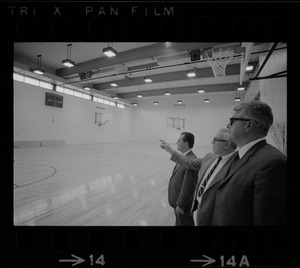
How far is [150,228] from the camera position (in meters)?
0.97

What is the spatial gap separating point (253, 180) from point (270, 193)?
0.10 metres

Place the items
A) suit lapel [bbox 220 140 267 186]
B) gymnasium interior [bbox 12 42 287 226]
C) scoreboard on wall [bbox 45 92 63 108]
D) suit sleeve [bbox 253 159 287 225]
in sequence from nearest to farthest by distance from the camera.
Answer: suit sleeve [bbox 253 159 287 225] → suit lapel [bbox 220 140 267 186] → gymnasium interior [bbox 12 42 287 226] → scoreboard on wall [bbox 45 92 63 108]

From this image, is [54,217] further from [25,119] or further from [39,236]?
[25,119]

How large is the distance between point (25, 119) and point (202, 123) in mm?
13977

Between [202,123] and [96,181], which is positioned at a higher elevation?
[202,123]

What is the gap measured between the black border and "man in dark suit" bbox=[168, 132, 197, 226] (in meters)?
0.84

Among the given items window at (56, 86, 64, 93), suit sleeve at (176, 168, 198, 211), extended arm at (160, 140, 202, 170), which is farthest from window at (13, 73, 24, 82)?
suit sleeve at (176, 168, 198, 211)

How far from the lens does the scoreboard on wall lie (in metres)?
10.6

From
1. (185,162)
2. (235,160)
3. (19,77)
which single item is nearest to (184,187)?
(185,162)
